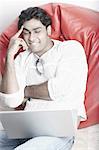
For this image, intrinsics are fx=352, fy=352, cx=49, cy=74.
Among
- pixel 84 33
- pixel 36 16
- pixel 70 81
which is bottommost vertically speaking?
pixel 70 81

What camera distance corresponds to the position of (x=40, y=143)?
62.1 inches

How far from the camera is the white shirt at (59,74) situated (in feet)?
5.75

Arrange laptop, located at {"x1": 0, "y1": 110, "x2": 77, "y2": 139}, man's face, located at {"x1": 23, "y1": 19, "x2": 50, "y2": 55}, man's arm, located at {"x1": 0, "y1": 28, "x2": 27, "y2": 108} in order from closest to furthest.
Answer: laptop, located at {"x1": 0, "y1": 110, "x2": 77, "y2": 139} → man's arm, located at {"x1": 0, "y1": 28, "x2": 27, "y2": 108} → man's face, located at {"x1": 23, "y1": 19, "x2": 50, "y2": 55}

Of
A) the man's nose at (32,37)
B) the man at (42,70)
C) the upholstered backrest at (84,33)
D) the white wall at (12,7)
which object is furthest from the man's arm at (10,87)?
the white wall at (12,7)

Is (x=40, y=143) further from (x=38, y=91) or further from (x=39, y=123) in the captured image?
(x=38, y=91)

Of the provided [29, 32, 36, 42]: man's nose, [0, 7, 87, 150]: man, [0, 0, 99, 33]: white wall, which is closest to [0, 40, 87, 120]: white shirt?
[0, 7, 87, 150]: man

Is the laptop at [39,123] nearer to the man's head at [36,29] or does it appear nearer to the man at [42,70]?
the man at [42,70]

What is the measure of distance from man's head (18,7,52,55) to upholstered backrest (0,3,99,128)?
8 cm

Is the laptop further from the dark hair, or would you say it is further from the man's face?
the dark hair

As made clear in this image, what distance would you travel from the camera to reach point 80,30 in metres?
1.92

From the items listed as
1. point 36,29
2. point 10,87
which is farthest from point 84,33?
point 10,87

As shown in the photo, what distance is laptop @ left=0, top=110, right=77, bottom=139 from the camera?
1.53 metres

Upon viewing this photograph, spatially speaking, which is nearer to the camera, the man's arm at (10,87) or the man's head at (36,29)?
the man's arm at (10,87)

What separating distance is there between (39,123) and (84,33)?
586mm
